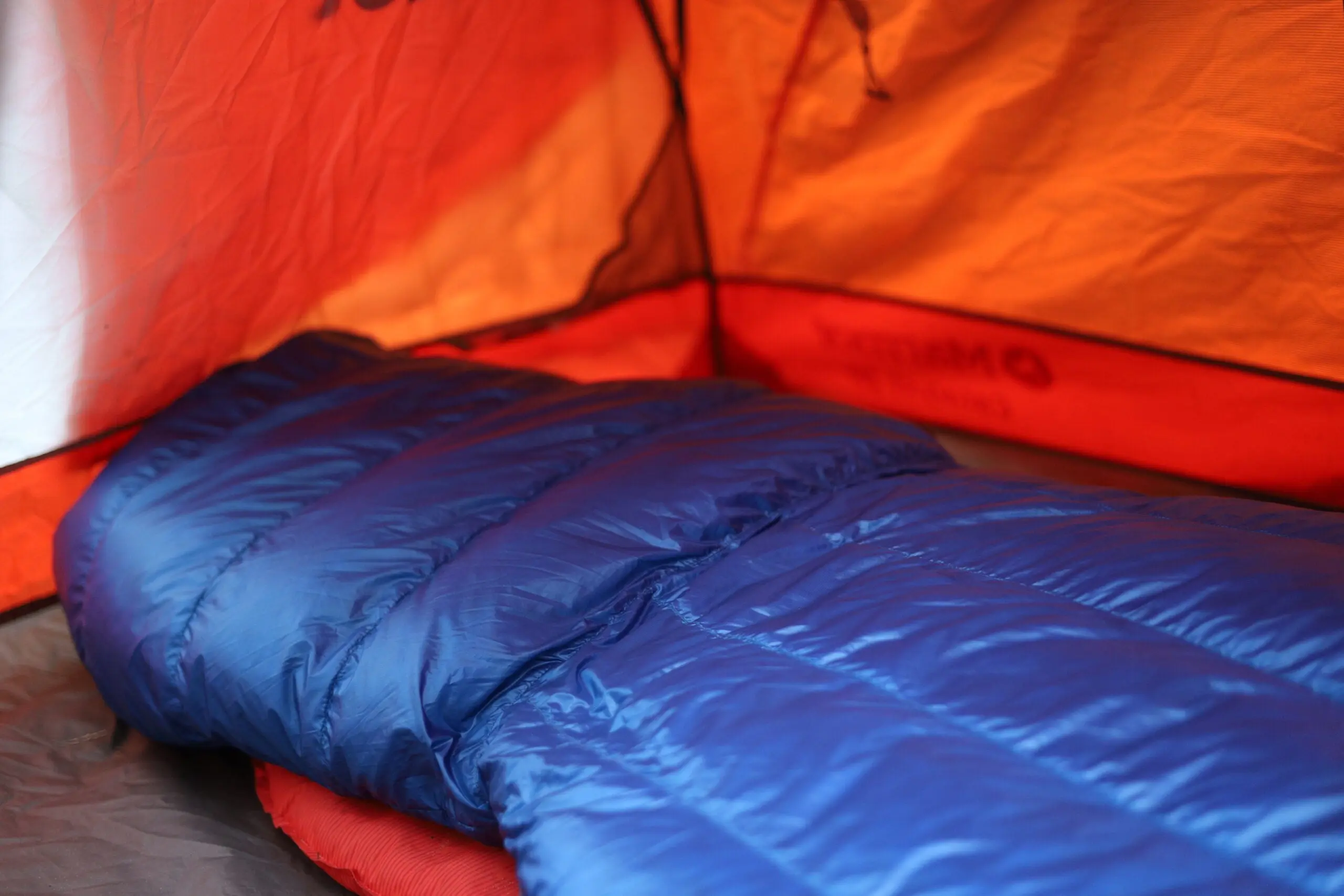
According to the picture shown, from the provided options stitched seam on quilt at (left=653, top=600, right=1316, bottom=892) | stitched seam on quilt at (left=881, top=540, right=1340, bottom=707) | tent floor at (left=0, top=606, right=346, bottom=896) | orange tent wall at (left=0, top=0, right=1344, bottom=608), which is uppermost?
orange tent wall at (left=0, top=0, right=1344, bottom=608)

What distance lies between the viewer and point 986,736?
82 cm

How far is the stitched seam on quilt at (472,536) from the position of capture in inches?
41.4

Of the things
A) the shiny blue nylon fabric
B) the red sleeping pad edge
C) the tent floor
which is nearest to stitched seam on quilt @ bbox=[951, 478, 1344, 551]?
the shiny blue nylon fabric

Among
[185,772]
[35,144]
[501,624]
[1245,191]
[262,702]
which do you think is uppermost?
[35,144]

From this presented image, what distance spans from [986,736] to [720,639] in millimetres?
248

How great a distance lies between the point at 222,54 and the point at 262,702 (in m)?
0.79

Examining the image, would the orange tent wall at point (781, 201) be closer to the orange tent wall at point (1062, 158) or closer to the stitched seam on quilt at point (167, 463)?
the orange tent wall at point (1062, 158)

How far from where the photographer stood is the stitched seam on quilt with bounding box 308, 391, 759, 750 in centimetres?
105

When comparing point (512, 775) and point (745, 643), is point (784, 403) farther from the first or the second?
point (512, 775)

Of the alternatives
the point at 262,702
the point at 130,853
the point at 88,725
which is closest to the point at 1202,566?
the point at 262,702

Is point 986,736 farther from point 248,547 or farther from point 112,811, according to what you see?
point 112,811

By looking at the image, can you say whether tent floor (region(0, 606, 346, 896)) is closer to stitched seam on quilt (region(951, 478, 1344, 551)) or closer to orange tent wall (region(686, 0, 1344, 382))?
stitched seam on quilt (region(951, 478, 1344, 551))

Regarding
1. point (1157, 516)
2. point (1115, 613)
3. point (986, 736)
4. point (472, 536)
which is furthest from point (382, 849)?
point (1157, 516)

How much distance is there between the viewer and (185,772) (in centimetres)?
129
